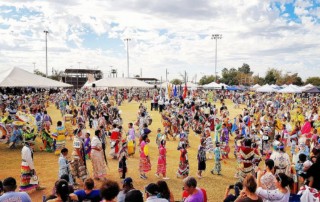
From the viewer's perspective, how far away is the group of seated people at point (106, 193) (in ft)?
12.2

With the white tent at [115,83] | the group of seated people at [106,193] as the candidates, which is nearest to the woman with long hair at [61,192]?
the group of seated people at [106,193]

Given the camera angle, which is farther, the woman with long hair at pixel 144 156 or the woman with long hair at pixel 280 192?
the woman with long hair at pixel 144 156

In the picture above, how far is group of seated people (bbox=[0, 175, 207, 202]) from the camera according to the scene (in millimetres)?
3727

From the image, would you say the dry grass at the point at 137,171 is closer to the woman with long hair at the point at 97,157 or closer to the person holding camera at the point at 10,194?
the woman with long hair at the point at 97,157

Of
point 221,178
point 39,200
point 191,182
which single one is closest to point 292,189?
point 191,182

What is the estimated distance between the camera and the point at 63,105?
23859mm

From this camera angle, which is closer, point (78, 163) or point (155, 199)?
point (155, 199)

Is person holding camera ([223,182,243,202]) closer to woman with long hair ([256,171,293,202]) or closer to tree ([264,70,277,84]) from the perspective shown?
woman with long hair ([256,171,293,202])

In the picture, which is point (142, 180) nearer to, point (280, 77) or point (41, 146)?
point (41, 146)

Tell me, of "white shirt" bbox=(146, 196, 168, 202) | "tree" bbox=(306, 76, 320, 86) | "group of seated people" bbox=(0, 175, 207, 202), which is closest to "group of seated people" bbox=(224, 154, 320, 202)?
"group of seated people" bbox=(0, 175, 207, 202)

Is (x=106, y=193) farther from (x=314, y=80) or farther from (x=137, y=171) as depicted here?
(x=314, y=80)

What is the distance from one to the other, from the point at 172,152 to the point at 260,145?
11.8 ft

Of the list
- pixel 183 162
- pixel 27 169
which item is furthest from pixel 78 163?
pixel 183 162

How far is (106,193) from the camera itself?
3.71 metres
